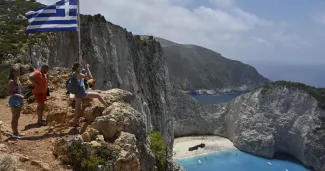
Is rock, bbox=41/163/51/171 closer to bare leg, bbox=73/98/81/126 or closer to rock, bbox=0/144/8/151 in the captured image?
rock, bbox=0/144/8/151

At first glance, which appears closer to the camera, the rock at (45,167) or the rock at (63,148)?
the rock at (45,167)

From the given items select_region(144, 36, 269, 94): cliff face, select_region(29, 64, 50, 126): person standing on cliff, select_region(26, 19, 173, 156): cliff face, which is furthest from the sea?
select_region(144, 36, 269, 94): cliff face

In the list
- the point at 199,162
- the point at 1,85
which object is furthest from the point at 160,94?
the point at 1,85

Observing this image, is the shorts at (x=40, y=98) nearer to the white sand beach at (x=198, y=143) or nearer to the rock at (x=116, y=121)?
the rock at (x=116, y=121)

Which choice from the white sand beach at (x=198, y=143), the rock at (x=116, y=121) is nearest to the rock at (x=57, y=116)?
the rock at (x=116, y=121)

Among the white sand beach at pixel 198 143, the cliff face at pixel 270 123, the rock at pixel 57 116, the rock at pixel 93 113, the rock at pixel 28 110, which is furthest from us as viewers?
the white sand beach at pixel 198 143

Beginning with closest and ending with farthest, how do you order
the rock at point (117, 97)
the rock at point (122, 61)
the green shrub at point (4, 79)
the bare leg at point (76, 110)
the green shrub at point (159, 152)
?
the bare leg at point (76, 110) < the rock at point (117, 97) < the green shrub at point (159, 152) < the green shrub at point (4, 79) < the rock at point (122, 61)
